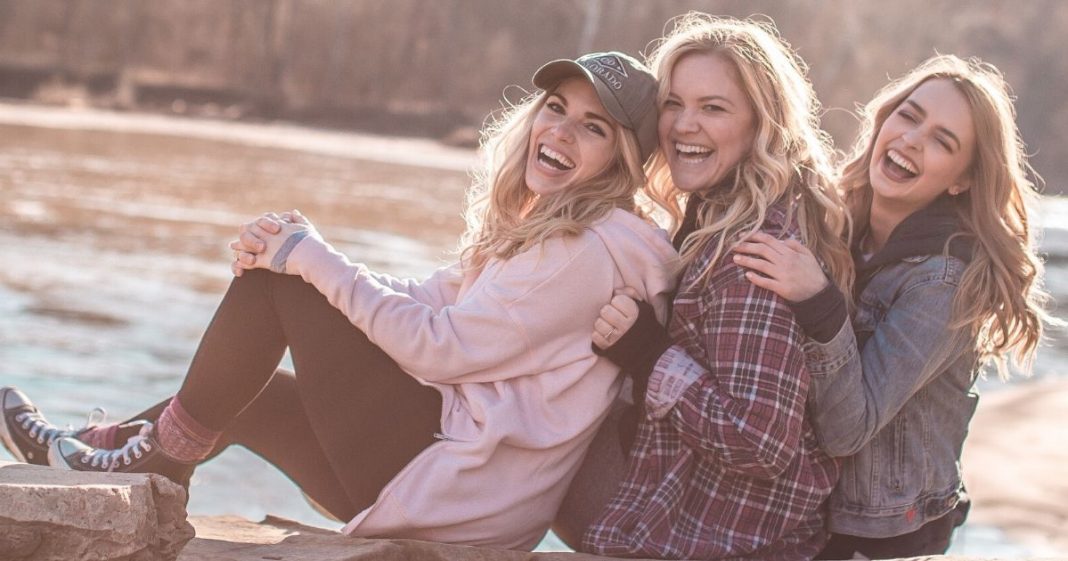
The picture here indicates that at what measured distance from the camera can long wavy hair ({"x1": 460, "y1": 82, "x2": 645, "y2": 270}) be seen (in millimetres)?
3062

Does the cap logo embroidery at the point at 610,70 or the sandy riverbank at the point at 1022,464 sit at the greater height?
the cap logo embroidery at the point at 610,70

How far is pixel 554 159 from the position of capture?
127 inches

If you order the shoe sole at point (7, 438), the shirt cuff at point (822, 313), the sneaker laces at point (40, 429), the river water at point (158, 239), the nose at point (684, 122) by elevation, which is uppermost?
the nose at point (684, 122)

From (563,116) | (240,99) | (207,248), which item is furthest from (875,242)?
(240,99)

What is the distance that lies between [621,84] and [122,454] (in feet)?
4.75

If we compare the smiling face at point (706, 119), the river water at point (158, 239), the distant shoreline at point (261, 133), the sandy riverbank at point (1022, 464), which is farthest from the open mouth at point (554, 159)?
the distant shoreline at point (261, 133)

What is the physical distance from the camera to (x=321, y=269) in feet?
10.1

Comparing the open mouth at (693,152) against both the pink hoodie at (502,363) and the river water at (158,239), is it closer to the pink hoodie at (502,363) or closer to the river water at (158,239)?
the pink hoodie at (502,363)

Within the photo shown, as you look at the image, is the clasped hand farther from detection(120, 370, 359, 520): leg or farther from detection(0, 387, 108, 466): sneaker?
detection(0, 387, 108, 466): sneaker

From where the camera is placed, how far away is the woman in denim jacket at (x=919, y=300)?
9.64 ft

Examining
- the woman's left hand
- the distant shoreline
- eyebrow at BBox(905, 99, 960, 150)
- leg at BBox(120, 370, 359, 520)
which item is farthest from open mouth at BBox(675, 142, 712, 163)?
the distant shoreline

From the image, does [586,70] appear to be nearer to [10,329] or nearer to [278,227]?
[278,227]

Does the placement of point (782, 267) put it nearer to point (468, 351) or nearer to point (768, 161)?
point (768, 161)

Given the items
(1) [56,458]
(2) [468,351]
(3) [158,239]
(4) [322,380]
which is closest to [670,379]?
(2) [468,351]
